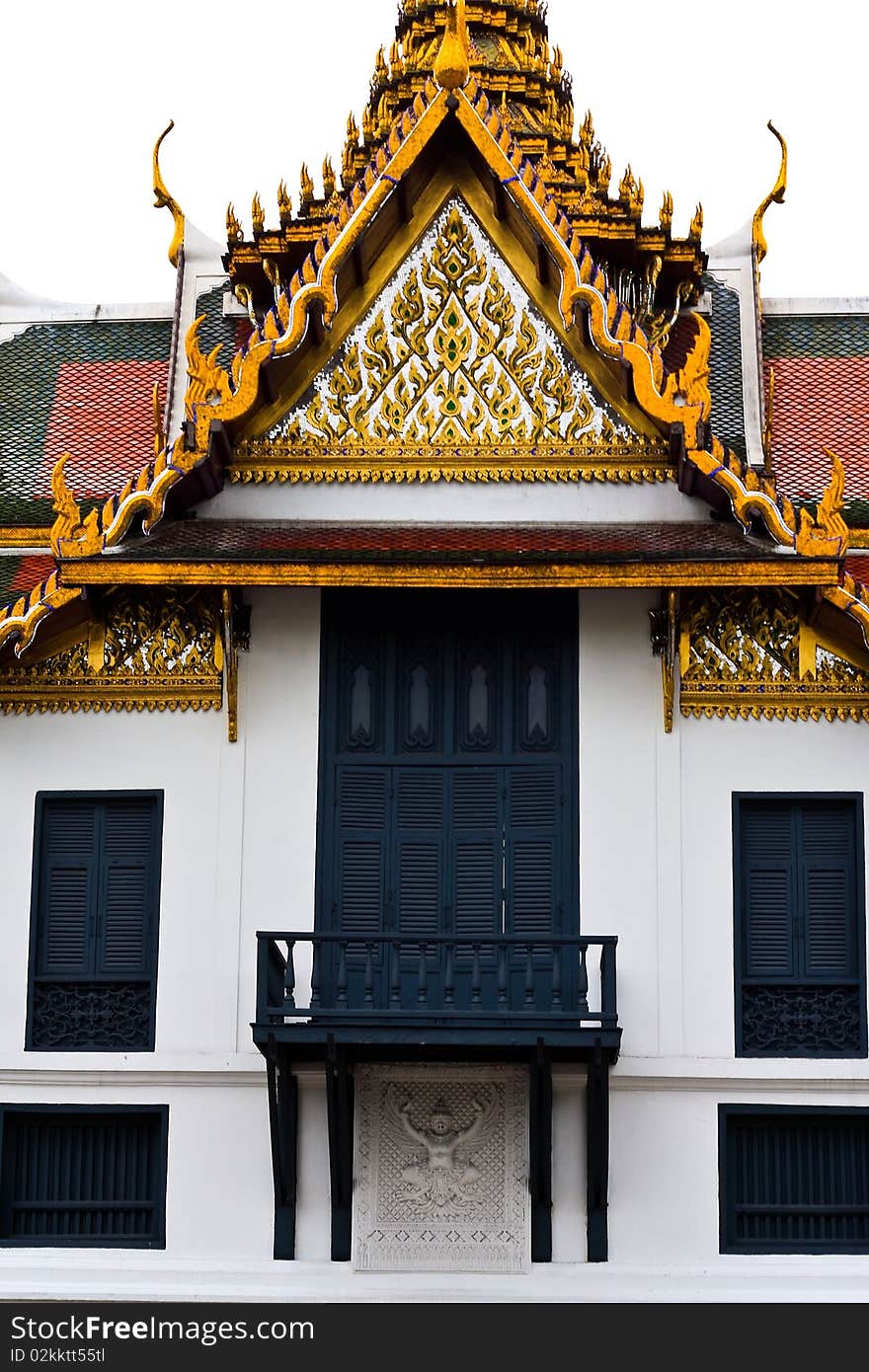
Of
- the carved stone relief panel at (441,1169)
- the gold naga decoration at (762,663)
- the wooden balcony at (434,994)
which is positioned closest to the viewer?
the wooden balcony at (434,994)

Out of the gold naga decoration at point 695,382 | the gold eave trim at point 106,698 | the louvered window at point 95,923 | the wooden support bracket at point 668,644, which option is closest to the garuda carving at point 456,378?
the gold naga decoration at point 695,382

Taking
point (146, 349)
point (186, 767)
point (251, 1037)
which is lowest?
point (251, 1037)

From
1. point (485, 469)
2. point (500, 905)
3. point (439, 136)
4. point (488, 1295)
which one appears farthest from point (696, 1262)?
point (439, 136)

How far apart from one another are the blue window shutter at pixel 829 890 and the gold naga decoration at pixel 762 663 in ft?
2.34

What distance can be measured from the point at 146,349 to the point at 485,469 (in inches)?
174

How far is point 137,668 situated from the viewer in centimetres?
1755

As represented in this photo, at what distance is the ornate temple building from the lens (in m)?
16.5

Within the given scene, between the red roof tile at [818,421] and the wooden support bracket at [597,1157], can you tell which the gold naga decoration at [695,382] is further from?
the wooden support bracket at [597,1157]

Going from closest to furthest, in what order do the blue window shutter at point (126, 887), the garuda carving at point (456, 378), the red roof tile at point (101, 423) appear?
the blue window shutter at point (126, 887) → the garuda carving at point (456, 378) → the red roof tile at point (101, 423)

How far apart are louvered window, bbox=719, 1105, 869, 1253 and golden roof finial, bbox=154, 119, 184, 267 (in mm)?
8564

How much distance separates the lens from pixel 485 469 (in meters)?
17.8

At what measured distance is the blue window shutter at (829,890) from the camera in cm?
1692

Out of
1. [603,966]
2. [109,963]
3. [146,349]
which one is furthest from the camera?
[146,349]
